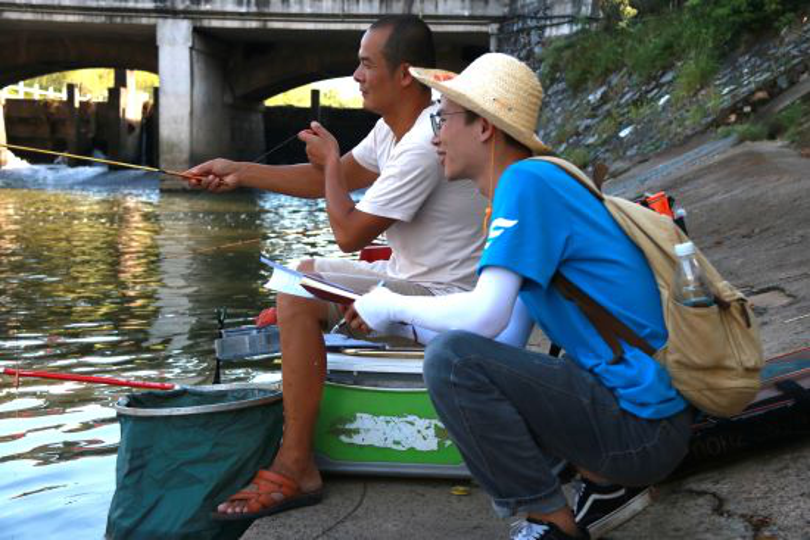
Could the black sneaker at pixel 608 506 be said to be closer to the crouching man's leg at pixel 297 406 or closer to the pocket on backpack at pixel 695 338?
the pocket on backpack at pixel 695 338

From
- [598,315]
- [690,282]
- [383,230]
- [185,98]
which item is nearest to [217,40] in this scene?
[185,98]

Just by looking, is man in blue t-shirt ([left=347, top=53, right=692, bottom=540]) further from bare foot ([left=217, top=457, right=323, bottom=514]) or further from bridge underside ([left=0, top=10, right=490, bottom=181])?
bridge underside ([left=0, top=10, right=490, bottom=181])

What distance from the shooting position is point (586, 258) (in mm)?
2695

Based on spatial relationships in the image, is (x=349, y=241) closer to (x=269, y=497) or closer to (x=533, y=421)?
(x=269, y=497)

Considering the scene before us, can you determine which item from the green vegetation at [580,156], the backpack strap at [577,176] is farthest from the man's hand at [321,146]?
the green vegetation at [580,156]

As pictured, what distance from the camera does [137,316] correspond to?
8195 millimetres

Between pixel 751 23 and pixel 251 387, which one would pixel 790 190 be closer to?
pixel 251 387

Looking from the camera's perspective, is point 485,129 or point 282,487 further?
point 282,487

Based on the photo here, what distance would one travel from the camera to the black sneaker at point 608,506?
9.61 ft

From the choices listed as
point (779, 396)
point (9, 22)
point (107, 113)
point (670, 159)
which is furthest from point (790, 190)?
point (107, 113)

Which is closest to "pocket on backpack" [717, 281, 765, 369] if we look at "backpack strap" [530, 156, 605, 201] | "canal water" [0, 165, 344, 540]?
"backpack strap" [530, 156, 605, 201]

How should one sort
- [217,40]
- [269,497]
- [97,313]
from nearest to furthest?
[269,497] → [97,313] → [217,40]

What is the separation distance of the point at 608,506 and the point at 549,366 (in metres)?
0.44

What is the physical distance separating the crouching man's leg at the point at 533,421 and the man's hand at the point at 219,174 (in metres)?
1.90
